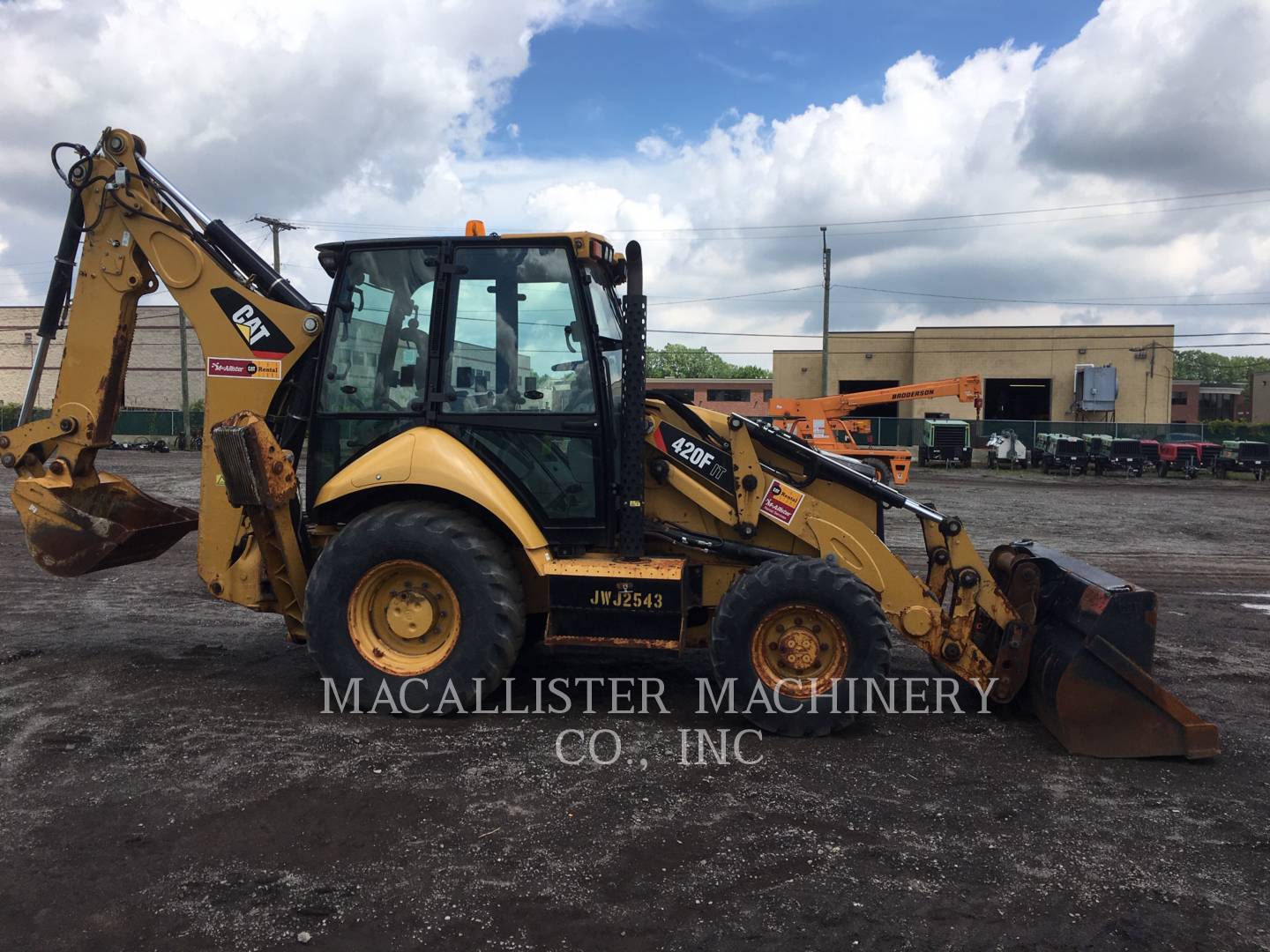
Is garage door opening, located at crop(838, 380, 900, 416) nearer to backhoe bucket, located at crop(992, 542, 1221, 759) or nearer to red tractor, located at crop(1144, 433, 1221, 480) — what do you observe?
red tractor, located at crop(1144, 433, 1221, 480)

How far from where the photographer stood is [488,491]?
5.19 m

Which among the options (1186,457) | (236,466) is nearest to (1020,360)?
(1186,457)

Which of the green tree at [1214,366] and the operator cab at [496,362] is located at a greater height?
the green tree at [1214,366]

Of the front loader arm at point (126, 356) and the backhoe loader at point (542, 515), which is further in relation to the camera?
the front loader arm at point (126, 356)

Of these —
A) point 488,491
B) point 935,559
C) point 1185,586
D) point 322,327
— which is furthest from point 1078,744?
point 1185,586

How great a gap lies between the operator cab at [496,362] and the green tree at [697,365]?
97512 millimetres

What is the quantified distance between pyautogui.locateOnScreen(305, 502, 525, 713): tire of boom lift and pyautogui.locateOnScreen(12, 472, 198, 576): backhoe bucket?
1.79 m

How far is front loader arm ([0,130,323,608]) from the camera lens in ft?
18.9

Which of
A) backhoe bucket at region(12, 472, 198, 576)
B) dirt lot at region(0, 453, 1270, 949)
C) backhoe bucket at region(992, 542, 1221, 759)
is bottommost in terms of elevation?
dirt lot at region(0, 453, 1270, 949)

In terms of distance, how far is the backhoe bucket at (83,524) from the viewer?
5938 millimetres

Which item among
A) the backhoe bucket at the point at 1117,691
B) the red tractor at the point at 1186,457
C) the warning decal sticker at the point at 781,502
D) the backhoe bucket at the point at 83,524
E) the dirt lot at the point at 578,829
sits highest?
the red tractor at the point at 1186,457

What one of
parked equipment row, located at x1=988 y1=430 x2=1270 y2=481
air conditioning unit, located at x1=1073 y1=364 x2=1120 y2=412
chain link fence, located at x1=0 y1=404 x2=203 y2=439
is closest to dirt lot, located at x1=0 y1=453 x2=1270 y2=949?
parked equipment row, located at x1=988 y1=430 x2=1270 y2=481

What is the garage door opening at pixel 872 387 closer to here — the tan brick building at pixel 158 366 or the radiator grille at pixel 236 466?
the tan brick building at pixel 158 366

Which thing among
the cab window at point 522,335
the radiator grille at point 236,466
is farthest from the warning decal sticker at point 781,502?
the radiator grille at point 236,466
